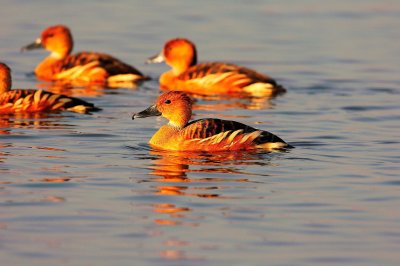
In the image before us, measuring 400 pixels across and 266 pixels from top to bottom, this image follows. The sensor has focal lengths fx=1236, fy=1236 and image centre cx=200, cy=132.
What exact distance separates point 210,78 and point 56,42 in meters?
3.39

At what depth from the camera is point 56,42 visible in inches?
849

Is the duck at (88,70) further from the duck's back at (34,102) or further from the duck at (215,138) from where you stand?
the duck at (215,138)

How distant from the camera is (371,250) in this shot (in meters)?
9.34

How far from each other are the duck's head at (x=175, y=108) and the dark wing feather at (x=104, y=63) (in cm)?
617

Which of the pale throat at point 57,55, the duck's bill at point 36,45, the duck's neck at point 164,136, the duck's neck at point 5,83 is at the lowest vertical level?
the duck's neck at point 164,136

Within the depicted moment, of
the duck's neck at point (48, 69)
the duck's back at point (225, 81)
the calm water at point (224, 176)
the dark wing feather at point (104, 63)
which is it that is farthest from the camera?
the duck's neck at point (48, 69)

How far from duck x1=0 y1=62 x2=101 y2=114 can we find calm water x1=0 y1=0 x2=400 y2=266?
0.23 metres

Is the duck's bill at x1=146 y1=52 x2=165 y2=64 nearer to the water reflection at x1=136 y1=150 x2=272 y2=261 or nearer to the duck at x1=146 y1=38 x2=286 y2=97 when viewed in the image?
the duck at x1=146 y1=38 x2=286 y2=97

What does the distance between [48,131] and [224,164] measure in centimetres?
306

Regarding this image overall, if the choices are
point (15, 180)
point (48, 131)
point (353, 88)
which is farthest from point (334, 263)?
point (353, 88)

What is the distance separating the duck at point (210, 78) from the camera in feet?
63.1

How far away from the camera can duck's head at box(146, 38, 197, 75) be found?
67.2 ft

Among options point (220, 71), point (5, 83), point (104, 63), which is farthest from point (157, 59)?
point (5, 83)

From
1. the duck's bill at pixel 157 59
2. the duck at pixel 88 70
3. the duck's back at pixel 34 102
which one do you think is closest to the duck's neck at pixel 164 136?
the duck's back at pixel 34 102
